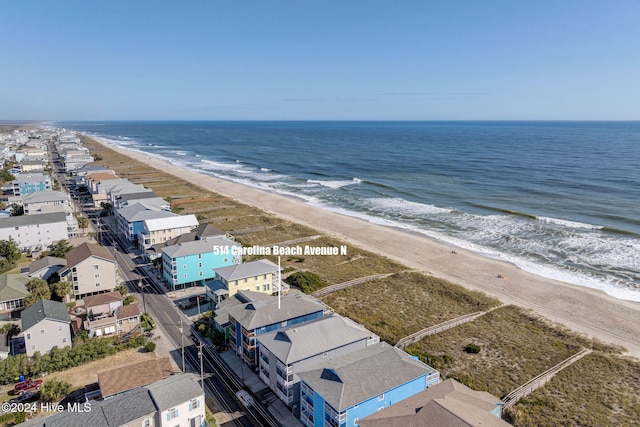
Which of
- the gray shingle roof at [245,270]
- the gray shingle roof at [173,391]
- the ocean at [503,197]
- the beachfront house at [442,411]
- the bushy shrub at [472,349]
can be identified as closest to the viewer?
the beachfront house at [442,411]

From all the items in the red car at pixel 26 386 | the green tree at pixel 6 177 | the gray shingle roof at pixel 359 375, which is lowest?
the red car at pixel 26 386

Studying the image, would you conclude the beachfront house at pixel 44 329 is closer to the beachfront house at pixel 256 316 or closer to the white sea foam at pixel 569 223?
the beachfront house at pixel 256 316

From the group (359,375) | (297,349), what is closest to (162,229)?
(297,349)

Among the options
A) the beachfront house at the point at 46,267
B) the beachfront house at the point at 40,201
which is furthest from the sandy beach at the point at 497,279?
the beachfront house at the point at 46,267

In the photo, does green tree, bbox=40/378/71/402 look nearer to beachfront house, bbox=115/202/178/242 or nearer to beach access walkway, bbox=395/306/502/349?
beach access walkway, bbox=395/306/502/349

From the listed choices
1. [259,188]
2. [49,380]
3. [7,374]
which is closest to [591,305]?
[49,380]
